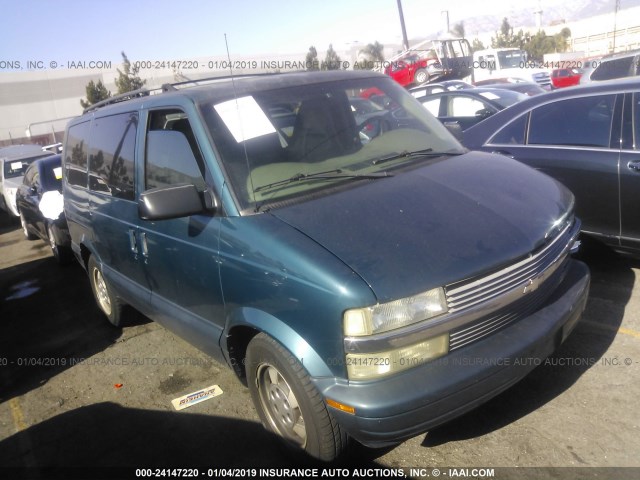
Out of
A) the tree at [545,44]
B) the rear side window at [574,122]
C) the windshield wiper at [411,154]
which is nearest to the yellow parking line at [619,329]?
the rear side window at [574,122]

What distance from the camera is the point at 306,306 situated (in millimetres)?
2506

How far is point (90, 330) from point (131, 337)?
0.60m

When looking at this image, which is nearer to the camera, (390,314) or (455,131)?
(390,314)

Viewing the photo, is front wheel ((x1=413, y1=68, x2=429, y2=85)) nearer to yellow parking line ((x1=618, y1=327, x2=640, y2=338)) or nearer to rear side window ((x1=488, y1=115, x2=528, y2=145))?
rear side window ((x1=488, y1=115, x2=528, y2=145))

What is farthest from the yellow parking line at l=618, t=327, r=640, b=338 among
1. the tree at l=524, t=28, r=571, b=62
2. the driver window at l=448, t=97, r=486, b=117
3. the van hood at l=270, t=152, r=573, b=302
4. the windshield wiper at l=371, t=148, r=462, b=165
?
the tree at l=524, t=28, r=571, b=62

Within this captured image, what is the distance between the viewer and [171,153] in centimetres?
351

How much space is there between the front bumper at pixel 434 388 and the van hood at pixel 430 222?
0.38m

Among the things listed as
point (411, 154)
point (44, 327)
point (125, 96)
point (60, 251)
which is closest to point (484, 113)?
point (411, 154)

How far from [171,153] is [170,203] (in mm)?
688

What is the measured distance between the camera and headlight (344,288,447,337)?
7.79 feet

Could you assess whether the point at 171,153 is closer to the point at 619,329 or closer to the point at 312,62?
the point at 619,329

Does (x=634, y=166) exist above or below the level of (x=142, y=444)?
above

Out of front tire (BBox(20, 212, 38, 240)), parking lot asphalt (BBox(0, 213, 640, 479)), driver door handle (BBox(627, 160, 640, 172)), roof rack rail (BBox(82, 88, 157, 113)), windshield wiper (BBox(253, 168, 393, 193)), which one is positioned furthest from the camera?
front tire (BBox(20, 212, 38, 240))

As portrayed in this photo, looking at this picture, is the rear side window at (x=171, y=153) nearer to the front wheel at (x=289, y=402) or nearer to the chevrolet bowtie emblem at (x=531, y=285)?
the front wheel at (x=289, y=402)
